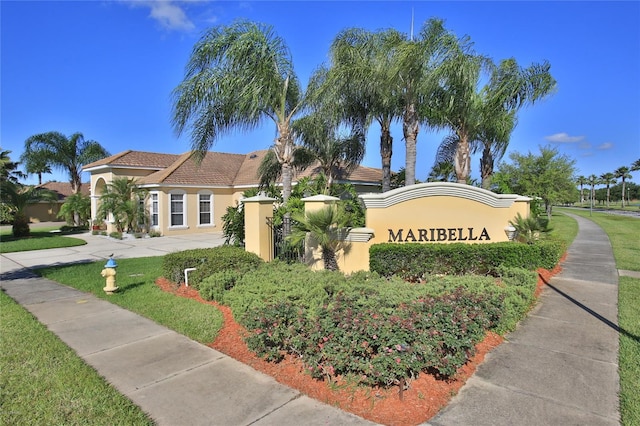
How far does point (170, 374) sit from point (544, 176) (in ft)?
104

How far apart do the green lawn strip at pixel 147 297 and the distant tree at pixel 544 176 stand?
26987mm

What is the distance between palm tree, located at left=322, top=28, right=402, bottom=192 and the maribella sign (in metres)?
3.65

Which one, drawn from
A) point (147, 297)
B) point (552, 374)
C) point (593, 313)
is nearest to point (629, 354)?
point (552, 374)

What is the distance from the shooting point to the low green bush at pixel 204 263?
773 centimetres

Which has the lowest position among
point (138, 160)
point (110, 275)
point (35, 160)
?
point (110, 275)

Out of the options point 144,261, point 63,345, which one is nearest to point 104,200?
point 144,261

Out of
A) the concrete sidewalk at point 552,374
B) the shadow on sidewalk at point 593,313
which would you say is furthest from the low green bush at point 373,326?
the shadow on sidewalk at point 593,313

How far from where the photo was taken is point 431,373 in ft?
13.0

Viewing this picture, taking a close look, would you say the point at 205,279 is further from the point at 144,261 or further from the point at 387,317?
the point at 144,261

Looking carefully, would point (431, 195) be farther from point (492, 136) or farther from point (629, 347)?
point (492, 136)

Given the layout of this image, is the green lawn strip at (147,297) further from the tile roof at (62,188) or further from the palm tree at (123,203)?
the tile roof at (62,188)

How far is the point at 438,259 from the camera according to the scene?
309 inches

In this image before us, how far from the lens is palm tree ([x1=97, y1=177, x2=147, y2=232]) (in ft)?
70.3

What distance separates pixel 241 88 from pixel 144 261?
6890mm
